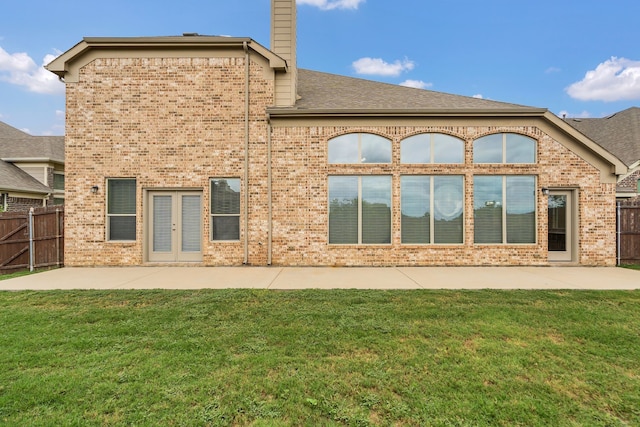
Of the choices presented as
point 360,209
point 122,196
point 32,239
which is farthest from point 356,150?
point 32,239

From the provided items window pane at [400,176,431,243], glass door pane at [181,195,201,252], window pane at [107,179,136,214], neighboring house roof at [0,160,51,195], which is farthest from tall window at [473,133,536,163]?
neighboring house roof at [0,160,51,195]

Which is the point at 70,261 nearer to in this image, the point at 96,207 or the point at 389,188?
the point at 96,207

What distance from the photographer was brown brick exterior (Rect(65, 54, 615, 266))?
893 centimetres

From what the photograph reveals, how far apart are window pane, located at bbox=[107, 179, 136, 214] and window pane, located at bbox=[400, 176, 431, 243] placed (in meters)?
8.05

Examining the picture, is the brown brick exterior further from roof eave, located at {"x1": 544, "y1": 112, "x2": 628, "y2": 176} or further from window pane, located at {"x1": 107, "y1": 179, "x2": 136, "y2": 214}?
roof eave, located at {"x1": 544, "y1": 112, "x2": 628, "y2": 176}

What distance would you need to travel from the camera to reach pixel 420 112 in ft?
29.0

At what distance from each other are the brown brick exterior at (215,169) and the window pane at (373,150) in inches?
28.6

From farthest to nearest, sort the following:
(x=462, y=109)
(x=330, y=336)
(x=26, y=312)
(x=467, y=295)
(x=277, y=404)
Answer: (x=462, y=109)
(x=467, y=295)
(x=26, y=312)
(x=330, y=336)
(x=277, y=404)

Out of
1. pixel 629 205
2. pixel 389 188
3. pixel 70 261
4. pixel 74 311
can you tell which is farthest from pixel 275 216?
pixel 629 205

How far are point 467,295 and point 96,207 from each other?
10070 mm

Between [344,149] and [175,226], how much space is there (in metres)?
5.57

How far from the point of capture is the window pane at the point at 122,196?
29.8 ft

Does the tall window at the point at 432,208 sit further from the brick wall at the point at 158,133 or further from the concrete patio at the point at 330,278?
the brick wall at the point at 158,133

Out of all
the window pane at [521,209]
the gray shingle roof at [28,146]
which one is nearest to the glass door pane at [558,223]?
the window pane at [521,209]
